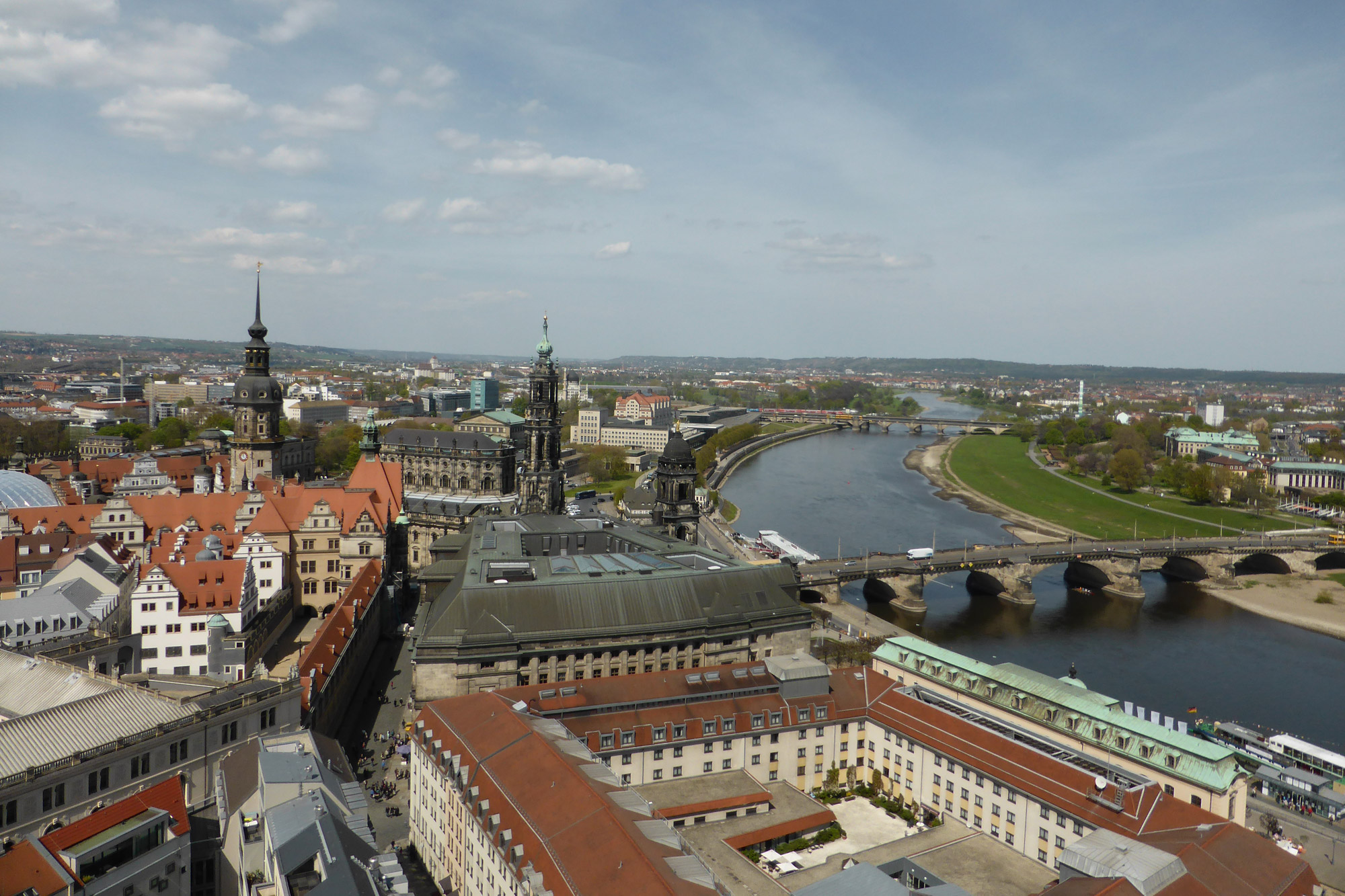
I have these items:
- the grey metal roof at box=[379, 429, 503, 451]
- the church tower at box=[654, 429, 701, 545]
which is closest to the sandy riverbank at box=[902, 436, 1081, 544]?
the church tower at box=[654, 429, 701, 545]

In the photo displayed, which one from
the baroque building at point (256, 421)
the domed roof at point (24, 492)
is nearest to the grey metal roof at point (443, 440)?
the baroque building at point (256, 421)

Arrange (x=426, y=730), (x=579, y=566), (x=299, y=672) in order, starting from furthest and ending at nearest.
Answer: (x=579, y=566) < (x=299, y=672) < (x=426, y=730)

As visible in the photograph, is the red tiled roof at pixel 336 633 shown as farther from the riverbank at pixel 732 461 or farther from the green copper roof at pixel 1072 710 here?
the riverbank at pixel 732 461

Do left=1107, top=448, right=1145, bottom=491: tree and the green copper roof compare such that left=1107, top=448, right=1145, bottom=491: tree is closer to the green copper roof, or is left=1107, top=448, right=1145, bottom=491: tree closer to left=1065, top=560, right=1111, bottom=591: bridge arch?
left=1065, top=560, right=1111, bottom=591: bridge arch

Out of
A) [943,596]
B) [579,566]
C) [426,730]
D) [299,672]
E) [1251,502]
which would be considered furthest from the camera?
[1251,502]

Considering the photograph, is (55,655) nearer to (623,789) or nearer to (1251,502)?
(623,789)

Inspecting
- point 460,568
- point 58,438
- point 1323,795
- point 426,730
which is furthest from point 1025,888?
point 58,438
